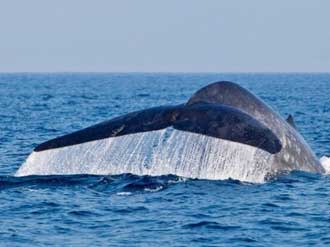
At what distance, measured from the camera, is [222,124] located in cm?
1372

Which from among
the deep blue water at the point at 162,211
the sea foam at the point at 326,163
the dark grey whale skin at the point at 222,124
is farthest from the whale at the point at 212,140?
the sea foam at the point at 326,163

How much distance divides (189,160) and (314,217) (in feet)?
9.29

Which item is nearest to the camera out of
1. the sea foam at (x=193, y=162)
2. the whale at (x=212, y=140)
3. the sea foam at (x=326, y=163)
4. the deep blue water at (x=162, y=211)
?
the deep blue water at (x=162, y=211)

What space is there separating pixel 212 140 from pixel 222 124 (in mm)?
1755

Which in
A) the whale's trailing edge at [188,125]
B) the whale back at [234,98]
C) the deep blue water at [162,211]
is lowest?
the deep blue water at [162,211]

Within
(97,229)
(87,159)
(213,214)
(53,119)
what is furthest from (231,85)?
(53,119)

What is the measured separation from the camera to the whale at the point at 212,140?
1346cm

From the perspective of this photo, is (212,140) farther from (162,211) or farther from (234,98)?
(162,211)

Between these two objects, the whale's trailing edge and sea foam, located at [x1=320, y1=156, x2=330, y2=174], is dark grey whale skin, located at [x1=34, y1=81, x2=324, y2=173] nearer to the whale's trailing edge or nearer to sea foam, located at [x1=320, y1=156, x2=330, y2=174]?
the whale's trailing edge

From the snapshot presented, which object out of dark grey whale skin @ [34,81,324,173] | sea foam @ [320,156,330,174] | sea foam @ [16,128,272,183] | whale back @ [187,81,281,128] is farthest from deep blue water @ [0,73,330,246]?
sea foam @ [320,156,330,174]

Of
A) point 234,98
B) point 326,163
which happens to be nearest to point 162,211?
point 234,98

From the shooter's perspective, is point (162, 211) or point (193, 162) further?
point (193, 162)

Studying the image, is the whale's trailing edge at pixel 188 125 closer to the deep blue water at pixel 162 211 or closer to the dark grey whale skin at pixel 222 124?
the dark grey whale skin at pixel 222 124

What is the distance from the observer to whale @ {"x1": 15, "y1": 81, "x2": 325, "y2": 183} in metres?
13.5
